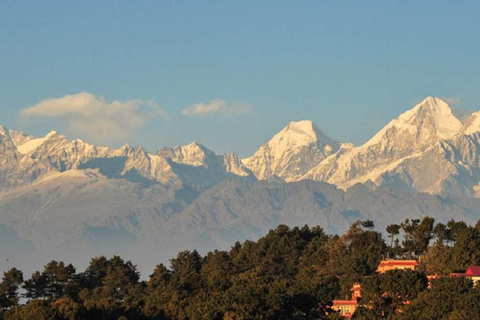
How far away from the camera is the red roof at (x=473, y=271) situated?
610ft

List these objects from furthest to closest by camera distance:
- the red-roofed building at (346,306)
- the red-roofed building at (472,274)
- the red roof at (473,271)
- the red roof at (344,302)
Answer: the red roof at (473,271), the red roof at (344,302), the red-roofed building at (472,274), the red-roofed building at (346,306)

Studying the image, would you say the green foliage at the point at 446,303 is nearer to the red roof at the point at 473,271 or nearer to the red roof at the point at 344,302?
the red roof at the point at 473,271

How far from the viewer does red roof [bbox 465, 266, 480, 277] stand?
186m

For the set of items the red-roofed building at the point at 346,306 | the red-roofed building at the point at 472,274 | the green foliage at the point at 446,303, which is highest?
the red-roofed building at the point at 472,274

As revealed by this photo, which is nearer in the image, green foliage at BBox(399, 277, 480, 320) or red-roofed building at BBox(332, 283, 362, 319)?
green foliage at BBox(399, 277, 480, 320)

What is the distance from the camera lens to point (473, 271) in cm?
18762

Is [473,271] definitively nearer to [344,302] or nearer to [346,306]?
[344,302]

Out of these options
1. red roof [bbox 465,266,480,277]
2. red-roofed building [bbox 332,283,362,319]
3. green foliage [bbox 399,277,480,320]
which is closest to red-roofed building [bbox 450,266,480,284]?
red roof [bbox 465,266,480,277]

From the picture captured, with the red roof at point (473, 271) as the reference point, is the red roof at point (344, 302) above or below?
below

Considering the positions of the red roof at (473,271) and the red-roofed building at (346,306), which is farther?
the red roof at (473,271)

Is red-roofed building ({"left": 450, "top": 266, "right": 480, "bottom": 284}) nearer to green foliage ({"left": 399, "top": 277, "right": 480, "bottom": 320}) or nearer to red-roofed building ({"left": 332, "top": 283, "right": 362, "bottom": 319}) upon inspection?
red-roofed building ({"left": 332, "top": 283, "right": 362, "bottom": 319})

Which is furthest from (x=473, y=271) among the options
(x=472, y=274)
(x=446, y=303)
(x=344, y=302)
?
(x=446, y=303)

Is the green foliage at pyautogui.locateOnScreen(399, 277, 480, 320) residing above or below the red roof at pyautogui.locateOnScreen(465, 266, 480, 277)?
below

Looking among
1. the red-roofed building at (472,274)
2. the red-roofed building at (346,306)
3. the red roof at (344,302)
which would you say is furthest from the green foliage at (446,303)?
the red roof at (344,302)
